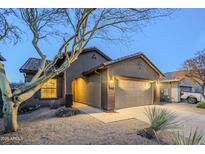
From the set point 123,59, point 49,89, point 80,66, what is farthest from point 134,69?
point 49,89

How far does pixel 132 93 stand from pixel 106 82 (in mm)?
2365

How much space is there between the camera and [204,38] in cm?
630

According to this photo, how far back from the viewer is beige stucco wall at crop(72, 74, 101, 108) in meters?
9.39

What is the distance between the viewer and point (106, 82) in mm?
8305

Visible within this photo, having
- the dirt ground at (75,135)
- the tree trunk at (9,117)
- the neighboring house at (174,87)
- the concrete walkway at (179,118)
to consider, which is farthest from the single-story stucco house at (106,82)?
the tree trunk at (9,117)

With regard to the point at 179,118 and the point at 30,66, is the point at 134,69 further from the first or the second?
the point at 30,66

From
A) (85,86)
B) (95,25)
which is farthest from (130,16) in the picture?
(85,86)

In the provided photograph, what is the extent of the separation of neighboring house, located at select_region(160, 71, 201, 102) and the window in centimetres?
1029

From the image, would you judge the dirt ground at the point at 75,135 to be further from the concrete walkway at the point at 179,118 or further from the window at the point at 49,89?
the window at the point at 49,89

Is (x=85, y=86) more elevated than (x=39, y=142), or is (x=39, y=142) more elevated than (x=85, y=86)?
(x=85, y=86)

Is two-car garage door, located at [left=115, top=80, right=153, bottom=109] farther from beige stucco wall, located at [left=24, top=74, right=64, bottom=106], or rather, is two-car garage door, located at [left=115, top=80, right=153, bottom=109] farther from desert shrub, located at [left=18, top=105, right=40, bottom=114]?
desert shrub, located at [left=18, top=105, right=40, bottom=114]

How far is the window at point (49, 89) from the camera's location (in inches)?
396
